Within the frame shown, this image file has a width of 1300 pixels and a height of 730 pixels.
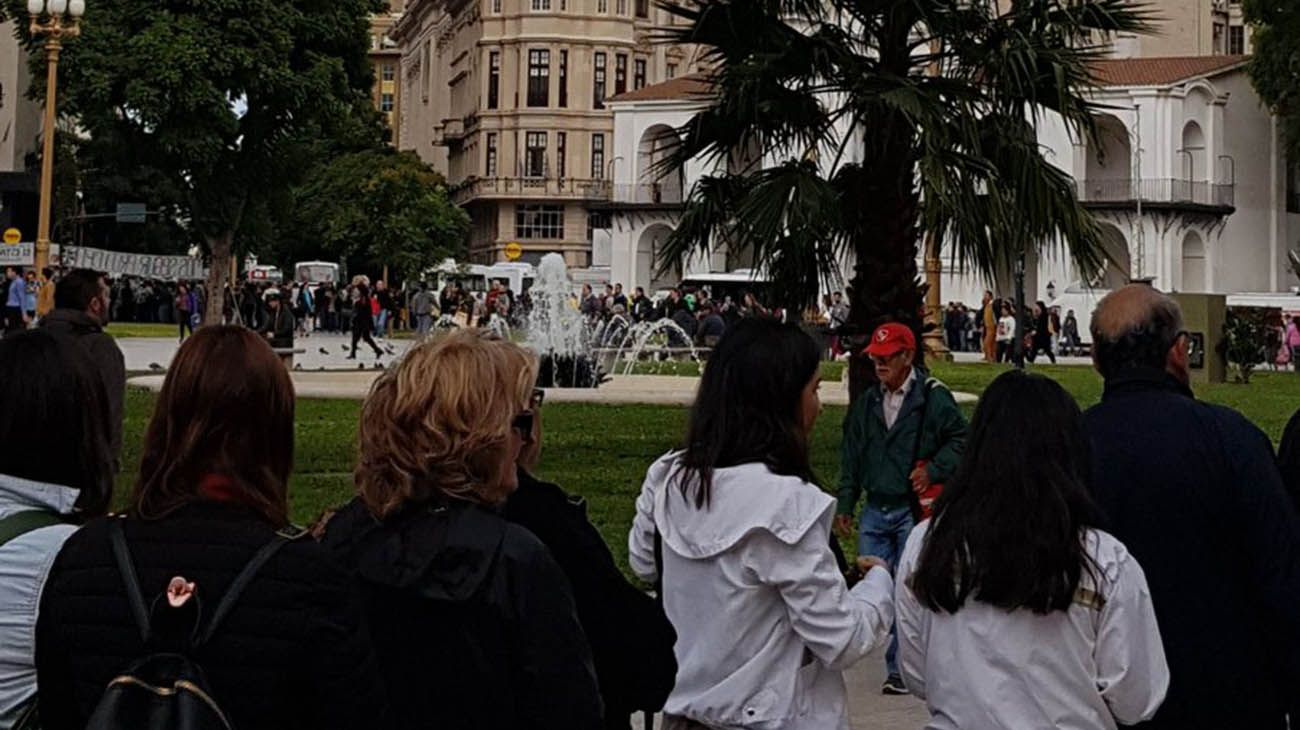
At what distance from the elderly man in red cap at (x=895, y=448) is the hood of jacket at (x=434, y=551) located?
17.1 ft

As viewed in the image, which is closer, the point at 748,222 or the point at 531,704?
the point at 531,704

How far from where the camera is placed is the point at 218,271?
47531 millimetres

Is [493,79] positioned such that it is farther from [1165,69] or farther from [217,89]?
[217,89]

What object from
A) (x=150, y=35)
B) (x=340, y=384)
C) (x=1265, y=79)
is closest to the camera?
(x=340, y=384)

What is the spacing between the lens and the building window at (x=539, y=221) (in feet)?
323

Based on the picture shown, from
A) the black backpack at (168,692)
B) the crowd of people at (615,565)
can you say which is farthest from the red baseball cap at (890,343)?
the black backpack at (168,692)

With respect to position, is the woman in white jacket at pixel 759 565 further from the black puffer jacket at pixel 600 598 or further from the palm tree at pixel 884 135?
the palm tree at pixel 884 135

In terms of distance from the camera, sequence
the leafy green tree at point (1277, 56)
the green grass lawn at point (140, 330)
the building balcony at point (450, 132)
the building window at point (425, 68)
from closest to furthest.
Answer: the green grass lawn at point (140, 330)
the leafy green tree at point (1277, 56)
the building balcony at point (450, 132)
the building window at point (425, 68)

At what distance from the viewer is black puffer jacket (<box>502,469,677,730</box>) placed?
401 cm

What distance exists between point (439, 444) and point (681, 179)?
1307cm

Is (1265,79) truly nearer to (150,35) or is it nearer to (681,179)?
(150,35)

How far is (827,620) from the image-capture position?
4492mm

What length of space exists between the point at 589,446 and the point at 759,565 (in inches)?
615

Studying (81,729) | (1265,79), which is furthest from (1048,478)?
(1265,79)
